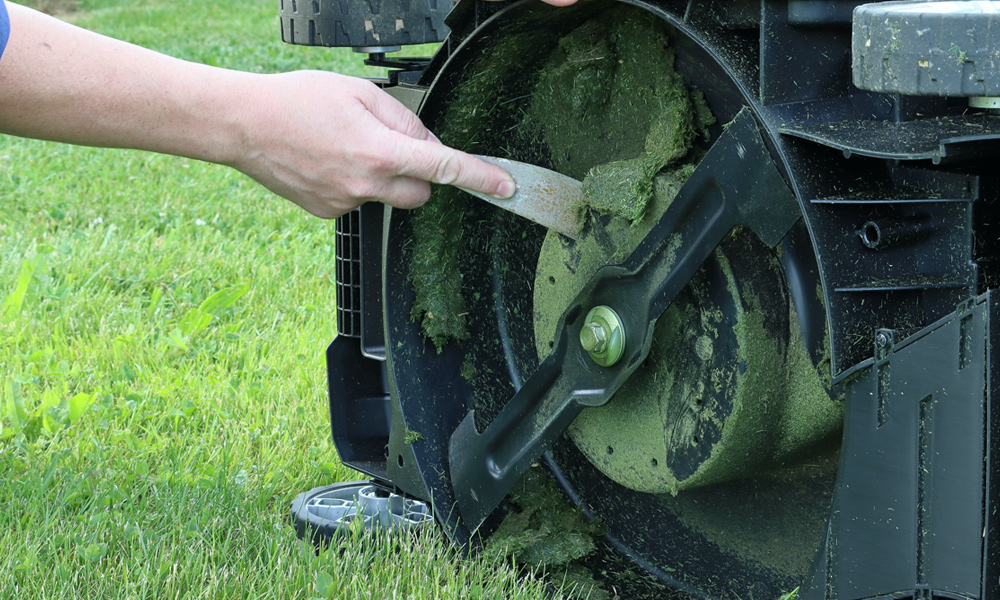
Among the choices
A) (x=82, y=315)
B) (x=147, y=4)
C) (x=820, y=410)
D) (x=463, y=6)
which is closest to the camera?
(x=820, y=410)

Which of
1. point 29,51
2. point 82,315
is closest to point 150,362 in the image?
point 82,315

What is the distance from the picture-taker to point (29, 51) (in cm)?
151

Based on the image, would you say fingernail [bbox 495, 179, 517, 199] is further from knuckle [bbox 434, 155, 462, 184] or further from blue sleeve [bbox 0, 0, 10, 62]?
blue sleeve [bbox 0, 0, 10, 62]

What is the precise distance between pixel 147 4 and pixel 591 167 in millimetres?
14651

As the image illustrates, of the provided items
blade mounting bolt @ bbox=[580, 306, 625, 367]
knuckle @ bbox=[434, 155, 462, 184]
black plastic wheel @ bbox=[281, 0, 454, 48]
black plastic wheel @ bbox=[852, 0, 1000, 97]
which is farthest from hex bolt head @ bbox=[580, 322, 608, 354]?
black plastic wheel @ bbox=[281, 0, 454, 48]

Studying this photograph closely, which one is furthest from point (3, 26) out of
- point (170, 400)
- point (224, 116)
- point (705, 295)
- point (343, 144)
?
point (170, 400)

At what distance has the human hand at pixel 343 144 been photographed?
1586 mm

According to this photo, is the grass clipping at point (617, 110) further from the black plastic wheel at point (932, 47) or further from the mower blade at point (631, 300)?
the black plastic wheel at point (932, 47)

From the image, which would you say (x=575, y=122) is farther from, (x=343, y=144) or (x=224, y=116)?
(x=224, y=116)

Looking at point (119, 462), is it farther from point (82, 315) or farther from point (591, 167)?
point (591, 167)

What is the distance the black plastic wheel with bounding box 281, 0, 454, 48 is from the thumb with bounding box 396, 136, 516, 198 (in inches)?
18.5

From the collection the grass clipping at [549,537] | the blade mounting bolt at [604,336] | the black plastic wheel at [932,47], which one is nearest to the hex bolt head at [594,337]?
the blade mounting bolt at [604,336]

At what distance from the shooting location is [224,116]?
1597 millimetres

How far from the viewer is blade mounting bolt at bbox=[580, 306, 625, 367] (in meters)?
1.47
